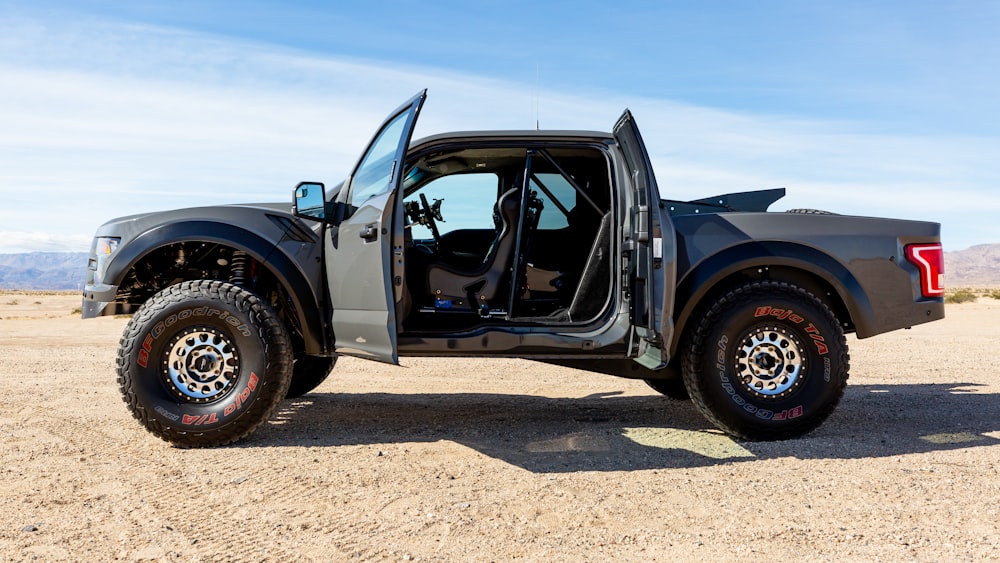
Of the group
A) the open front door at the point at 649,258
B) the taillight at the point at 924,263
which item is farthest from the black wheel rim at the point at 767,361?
the taillight at the point at 924,263

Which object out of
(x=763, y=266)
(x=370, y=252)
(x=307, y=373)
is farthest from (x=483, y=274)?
(x=307, y=373)

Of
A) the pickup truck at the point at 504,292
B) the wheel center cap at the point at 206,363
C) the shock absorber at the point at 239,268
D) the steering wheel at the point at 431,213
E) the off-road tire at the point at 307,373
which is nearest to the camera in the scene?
the pickup truck at the point at 504,292

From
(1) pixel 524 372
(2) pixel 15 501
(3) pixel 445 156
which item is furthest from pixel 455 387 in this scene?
(2) pixel 15 501

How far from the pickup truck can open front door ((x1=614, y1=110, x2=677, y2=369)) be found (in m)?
0.01

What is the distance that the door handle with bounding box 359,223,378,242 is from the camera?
15.8 ft

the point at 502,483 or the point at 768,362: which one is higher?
the point at 768,362

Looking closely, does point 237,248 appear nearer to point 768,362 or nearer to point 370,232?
point 370,232

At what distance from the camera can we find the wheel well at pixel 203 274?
5.41 metres

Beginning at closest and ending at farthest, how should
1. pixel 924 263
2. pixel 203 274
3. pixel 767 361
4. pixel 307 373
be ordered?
pixel 767 361 → pixel 924 263 → pixel 203 274 → pixel 307 373

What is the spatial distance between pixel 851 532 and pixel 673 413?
2923mm

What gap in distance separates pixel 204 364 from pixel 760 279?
3600 millimetres

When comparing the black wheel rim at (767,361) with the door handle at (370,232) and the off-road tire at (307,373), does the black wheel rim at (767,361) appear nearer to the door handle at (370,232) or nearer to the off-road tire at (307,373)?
the door handle at (370,232)

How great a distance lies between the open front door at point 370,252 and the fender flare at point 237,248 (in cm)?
17

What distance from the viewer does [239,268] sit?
5.43 metres
